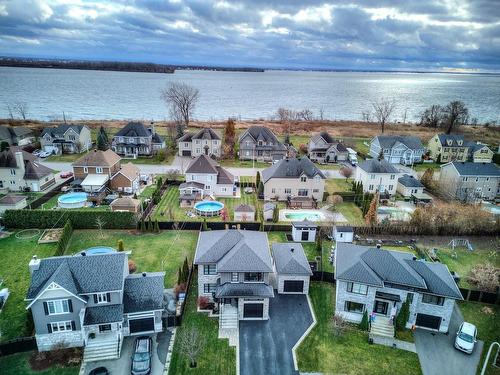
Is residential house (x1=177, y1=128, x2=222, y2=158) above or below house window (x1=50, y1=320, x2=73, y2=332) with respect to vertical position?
above

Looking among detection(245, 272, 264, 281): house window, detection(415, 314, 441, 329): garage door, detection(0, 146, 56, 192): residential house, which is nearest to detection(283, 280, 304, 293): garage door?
detection(245, 272, 264, 281): house window

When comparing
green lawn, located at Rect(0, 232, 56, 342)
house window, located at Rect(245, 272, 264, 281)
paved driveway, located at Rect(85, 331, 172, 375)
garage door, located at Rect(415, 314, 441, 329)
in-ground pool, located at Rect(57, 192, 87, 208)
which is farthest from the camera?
→ in-ground pool, located at Rect(57, 192, 87, 208)

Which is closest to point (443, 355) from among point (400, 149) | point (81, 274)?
point (81, 274)

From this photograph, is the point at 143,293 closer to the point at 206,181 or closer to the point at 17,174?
the point at 206,181

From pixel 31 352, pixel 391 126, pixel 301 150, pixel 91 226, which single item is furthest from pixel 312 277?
pixel 391 126

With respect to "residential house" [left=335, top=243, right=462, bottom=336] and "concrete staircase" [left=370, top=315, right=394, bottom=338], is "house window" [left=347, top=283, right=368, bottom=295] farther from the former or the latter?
"concrete staircase" [left=370, top=315, right=394, bottom=338]

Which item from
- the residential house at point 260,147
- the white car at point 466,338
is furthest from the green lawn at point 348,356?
the residential house at point 260,147

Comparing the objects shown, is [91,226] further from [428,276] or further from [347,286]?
[428,276]
